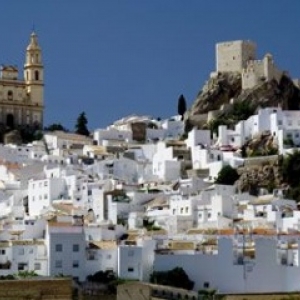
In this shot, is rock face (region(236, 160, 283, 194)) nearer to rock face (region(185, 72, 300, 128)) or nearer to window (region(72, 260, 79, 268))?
rock face (region(185, 72, 300, 128))

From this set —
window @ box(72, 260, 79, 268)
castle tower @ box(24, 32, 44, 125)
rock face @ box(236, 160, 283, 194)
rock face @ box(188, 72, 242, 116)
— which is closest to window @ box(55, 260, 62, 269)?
window @ box(72, 260, 79, 268)

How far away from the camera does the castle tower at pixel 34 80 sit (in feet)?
258

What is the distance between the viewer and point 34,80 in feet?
259

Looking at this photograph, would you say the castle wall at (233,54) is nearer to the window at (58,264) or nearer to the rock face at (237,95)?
the rock face at (237,95)

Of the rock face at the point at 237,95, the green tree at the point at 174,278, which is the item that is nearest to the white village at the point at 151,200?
the green tree at the point at 174,278

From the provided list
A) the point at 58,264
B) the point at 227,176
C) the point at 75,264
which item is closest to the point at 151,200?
the point at 227,176

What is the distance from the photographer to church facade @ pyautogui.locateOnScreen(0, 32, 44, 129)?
78062 mm

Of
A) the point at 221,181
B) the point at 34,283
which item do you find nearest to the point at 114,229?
the point at 221,181

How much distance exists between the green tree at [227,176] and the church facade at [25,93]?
63.3ft

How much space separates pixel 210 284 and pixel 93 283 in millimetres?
3895

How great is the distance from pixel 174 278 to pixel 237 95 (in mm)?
32424

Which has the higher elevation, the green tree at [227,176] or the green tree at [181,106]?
the green tree at [181,106]

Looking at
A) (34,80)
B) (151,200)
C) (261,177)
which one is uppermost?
(34,80)

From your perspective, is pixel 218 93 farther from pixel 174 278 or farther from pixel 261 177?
pixel 174 278
